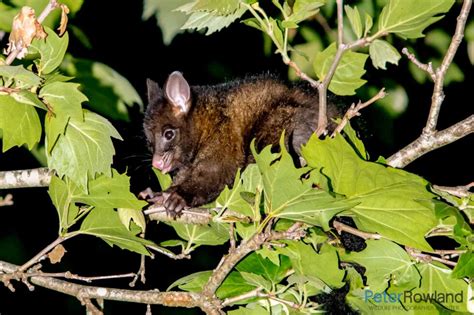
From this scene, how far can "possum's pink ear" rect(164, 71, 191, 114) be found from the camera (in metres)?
3.59

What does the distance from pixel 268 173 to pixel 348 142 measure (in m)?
0.29

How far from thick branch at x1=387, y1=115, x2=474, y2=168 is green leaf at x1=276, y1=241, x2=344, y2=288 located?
0.42 m

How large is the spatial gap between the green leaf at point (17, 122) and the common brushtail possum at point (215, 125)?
100 centimetres

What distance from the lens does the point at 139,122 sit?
14.2 feet

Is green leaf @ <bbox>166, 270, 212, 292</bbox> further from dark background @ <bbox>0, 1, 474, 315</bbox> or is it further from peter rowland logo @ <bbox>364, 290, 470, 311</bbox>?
dark background @ <bbox>0, 1, 474, 315</bbox>

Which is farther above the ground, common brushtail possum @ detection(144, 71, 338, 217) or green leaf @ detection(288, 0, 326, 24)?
green leaf @ detection(288, 0, 326, 24)

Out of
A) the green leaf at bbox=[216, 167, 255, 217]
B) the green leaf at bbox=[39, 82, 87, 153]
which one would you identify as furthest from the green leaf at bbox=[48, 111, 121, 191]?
the green leaf at bbox=[216, 167, 255, 217]

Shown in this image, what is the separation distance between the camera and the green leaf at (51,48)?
2.12 meters

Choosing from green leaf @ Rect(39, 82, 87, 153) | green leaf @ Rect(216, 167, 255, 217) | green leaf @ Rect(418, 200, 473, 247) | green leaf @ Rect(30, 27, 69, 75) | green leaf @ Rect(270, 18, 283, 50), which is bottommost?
green leaf @ Rect(216, 167, 255, 217)

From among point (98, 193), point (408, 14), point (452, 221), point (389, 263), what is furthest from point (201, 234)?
point (408, 14)

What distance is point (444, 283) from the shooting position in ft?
6.57

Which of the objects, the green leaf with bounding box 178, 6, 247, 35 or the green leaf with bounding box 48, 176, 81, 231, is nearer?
the green leaf with bounding box 178, 6, 247, 35

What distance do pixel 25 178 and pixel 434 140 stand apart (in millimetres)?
1220

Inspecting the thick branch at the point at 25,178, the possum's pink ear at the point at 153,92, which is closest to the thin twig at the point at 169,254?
the thick branch at the point at 25,178
